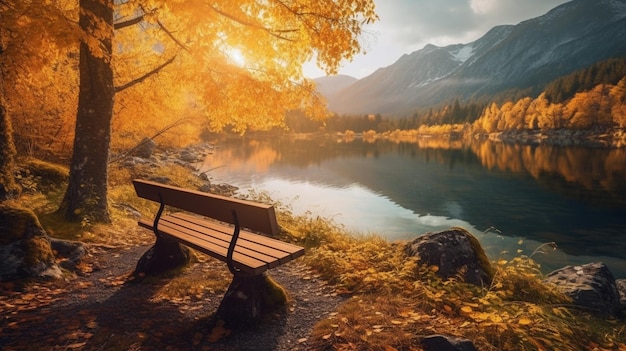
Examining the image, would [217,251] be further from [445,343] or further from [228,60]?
[228,60]

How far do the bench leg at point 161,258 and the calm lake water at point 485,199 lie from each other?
21.9 feet

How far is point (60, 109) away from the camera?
1506cm

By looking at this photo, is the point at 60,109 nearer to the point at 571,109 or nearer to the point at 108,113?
the point at 108,113

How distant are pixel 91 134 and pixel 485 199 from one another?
82.1 feet

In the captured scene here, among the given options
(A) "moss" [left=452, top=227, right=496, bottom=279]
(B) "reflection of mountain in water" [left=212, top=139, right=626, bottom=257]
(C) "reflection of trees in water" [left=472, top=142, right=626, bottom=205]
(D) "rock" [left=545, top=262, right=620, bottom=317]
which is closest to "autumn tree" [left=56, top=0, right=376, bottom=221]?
(A) "moss" [left=452, top=227, right=496, bottom=279]

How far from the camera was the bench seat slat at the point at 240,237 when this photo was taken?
15.9ft

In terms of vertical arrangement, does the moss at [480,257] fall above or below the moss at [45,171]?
below

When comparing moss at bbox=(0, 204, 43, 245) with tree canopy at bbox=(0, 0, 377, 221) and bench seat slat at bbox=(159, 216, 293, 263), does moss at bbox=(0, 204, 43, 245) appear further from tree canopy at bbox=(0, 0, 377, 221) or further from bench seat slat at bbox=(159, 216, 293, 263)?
tree canopy at bbox=(0, 0, 377, 221)

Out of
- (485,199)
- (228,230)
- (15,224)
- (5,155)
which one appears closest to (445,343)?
(228,230)

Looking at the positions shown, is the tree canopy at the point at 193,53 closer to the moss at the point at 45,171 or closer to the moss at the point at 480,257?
the moss at the point at 45,171

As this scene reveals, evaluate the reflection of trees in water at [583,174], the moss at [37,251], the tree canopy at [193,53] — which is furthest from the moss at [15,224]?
the reflection of trees in water at [583,174]

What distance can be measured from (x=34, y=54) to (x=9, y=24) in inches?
54.0

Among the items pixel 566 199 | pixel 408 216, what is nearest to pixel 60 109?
pixel 408 216

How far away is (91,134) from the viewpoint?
867cm
